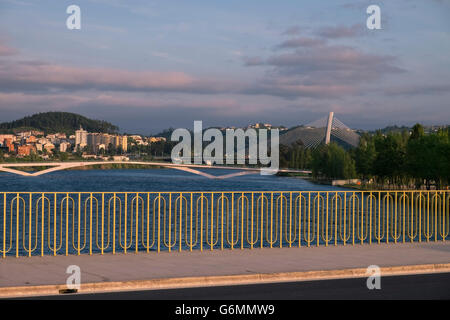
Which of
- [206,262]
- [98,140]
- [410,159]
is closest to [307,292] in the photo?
[206,262]

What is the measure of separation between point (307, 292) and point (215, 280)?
1.52 metres

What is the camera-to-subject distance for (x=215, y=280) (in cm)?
1009

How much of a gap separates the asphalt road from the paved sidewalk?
0.64 meters

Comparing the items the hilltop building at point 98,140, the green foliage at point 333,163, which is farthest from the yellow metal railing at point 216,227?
the hilltop building at point 98,140

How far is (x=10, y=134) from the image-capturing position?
539ft

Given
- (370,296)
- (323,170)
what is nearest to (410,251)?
(370,296)

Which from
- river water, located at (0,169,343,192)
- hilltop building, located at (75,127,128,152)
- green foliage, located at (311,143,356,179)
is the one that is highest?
hilltop building, located at (75,127,128,152)

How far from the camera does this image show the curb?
357 inches

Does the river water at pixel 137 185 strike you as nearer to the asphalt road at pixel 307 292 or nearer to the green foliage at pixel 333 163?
the green foliage at pixel 333 163

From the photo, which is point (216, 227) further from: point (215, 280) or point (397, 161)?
point (397, 161)

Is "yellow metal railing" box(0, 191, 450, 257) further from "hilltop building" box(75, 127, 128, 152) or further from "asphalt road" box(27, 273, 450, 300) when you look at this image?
"hilltop building" box(75, 127, 128, 152)

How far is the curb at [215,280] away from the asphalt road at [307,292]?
28cm

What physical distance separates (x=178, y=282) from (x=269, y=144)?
6732 inches

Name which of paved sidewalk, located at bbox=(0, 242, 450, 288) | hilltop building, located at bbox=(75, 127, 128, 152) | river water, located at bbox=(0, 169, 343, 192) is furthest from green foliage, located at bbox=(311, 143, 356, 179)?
paved sidewalk, located at bbox=(0, 242, 450, 288)
